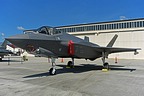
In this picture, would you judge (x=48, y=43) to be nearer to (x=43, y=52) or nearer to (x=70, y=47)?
(x=43, y=52)

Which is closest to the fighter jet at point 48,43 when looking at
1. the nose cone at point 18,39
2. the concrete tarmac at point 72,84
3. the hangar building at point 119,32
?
the nose cone at point 18,39

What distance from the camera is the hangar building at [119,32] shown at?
131 ft

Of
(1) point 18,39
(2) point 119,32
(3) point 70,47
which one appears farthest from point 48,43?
(2) point 119,32

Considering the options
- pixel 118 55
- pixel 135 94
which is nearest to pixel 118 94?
pixel 135 94

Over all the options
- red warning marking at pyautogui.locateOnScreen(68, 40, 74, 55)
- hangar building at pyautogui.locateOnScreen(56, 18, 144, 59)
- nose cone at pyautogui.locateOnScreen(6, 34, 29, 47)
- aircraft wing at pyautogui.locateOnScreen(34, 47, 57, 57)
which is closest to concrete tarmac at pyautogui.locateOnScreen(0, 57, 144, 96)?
aircraft wing at pyautogui.locateOnScreen(34, 47, 57, 57)

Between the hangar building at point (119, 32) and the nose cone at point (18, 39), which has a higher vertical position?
the hangar building at point (119, 32)

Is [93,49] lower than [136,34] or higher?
lower

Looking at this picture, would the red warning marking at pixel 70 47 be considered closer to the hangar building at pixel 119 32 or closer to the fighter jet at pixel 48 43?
the fighter jet at pixel 48 43

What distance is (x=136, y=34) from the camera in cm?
4038

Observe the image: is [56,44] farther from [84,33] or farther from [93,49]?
[84,33]

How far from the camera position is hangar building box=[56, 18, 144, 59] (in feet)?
131

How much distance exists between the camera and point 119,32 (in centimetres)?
4391

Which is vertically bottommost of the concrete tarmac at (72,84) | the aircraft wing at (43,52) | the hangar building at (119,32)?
the concrete tarmac at (72,84)

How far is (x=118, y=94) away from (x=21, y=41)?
18.4ft
